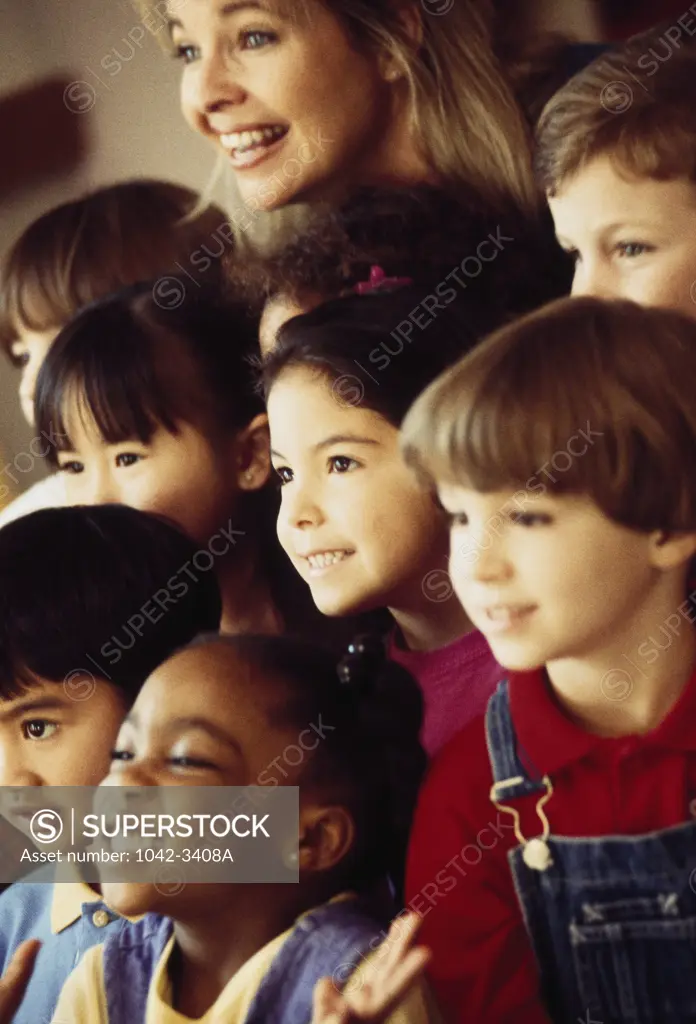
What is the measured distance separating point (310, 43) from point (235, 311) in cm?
25

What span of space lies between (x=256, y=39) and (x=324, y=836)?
0.71m

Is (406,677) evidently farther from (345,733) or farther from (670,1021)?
(670,1021)

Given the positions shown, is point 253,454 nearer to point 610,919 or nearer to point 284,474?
point 284,474

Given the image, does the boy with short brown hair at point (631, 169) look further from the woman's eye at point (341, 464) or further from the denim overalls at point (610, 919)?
the denim overalls at point (610, 919)

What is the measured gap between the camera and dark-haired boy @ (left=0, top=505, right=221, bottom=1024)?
4.07ft

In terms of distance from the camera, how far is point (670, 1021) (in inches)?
37.4

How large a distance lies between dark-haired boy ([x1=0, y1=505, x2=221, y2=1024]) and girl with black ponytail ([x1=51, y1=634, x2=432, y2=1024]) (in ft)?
0.26

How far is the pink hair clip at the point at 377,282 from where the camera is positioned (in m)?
1.12

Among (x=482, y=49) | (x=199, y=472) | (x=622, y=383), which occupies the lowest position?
(x=622, y=383)

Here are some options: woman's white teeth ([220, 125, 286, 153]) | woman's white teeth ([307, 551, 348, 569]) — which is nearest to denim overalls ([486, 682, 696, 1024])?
woman's white teeth ([307, 551, 348, 569])

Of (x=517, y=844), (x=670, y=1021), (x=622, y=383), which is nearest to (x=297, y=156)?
(x=622, y=383)

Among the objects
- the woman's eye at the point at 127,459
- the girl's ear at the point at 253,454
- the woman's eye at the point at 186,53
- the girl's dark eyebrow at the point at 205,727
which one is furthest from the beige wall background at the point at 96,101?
the girl's dark eyebrow at the point at 205,727

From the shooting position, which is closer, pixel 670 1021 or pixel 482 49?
pixel 670 1021

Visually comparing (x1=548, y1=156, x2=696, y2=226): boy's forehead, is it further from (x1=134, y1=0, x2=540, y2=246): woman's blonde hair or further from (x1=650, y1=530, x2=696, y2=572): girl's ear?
(x1=650, y1=530, x2=696, y2=572): girl's ear
